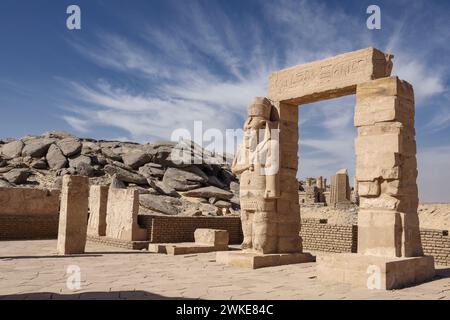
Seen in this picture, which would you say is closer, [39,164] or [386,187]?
[386,187]

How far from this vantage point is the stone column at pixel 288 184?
9.35 metres

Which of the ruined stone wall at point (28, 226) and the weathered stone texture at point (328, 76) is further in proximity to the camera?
the ruined stone wall at point (28, 226)

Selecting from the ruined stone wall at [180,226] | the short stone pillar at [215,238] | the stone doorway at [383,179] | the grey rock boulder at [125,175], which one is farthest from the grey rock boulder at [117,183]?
the stone doorway at [383,179]

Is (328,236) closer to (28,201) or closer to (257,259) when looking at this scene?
(257,259)

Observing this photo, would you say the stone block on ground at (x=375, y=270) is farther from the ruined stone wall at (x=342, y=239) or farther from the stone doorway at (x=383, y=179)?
the ruined stone wall at (x=342, y=239)

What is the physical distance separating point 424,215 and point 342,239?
12130 millimetres

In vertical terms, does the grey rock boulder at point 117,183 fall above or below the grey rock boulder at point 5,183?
above

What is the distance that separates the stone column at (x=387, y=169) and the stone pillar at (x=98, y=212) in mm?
9536

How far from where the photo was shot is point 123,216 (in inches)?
529

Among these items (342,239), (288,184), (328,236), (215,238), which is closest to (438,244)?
(342,239)

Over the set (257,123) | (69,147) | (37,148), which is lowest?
(257,123)
